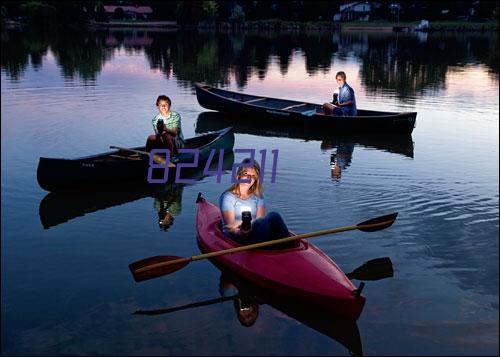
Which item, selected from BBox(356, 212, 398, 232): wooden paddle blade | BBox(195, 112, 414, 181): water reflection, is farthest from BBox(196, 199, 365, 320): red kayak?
BBox(195, 112, 414, 181): water reflection

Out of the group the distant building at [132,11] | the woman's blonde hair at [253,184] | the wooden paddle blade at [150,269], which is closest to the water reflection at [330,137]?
the woman's blonde hair at [253,184]

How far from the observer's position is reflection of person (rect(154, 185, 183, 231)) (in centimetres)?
1111

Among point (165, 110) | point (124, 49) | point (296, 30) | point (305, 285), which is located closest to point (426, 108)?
point (165, 110)

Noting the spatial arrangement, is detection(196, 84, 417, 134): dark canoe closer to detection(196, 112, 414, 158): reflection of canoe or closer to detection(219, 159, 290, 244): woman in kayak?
detection(196, 112, 414, 158): reflection of canoe

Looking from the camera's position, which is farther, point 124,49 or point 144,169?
point 124,49

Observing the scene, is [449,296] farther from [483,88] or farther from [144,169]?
[483,88]

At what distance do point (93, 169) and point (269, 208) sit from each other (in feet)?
13.4

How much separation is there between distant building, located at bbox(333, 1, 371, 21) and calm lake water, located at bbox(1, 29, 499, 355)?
365 ft

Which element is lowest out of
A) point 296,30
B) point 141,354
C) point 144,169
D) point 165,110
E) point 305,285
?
point 141,354

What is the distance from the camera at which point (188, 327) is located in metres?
7.19

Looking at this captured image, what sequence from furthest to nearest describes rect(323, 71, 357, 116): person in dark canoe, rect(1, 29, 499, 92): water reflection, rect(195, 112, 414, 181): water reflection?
rect(1, 29, 499, 92): water reflection
rect(323, 71, 357, 116): person in dark canoe
rect(195, 112, 414, 181): water reflection

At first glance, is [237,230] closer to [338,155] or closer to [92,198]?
[92,198]

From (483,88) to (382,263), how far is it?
2490 cm

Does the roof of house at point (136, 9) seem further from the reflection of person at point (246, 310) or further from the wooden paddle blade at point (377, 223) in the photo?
the reflection of person at point (246, 310)
